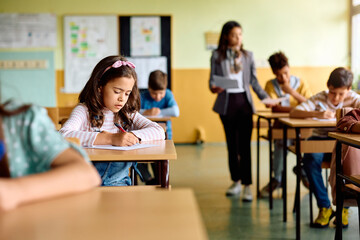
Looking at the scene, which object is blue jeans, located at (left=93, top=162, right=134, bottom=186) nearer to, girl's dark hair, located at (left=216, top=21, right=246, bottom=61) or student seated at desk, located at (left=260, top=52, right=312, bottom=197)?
girl's dark hair, located at (left=216, top=21, right=246, bottom=61)

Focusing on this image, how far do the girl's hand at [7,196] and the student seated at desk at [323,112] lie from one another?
8.00 ft

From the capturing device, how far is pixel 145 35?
6.52 metres

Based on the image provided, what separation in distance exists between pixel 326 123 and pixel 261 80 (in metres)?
4.02

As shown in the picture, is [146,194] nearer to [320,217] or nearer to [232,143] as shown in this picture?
[320,217]

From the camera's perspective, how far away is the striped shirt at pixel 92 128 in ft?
6.18

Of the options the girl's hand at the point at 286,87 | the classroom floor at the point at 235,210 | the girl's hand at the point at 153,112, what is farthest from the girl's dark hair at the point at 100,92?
Answer: the girl's hand at the point at 286,87

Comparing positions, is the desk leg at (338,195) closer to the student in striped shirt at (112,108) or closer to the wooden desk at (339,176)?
the wooden desk at (339,176)

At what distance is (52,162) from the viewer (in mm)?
938

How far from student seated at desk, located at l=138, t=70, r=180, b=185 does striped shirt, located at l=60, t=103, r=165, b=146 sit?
1234 millimetres

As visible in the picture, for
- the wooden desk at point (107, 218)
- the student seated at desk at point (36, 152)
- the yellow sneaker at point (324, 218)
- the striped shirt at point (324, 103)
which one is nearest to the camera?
the wooden desk at point (107, 218)

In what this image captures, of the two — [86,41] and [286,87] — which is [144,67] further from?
[286,87]

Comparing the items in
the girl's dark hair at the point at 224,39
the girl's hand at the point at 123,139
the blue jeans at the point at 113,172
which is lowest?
the blue jeans at the point at 113,172

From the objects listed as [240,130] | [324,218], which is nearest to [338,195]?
[324,218]

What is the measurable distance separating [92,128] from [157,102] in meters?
1.75
